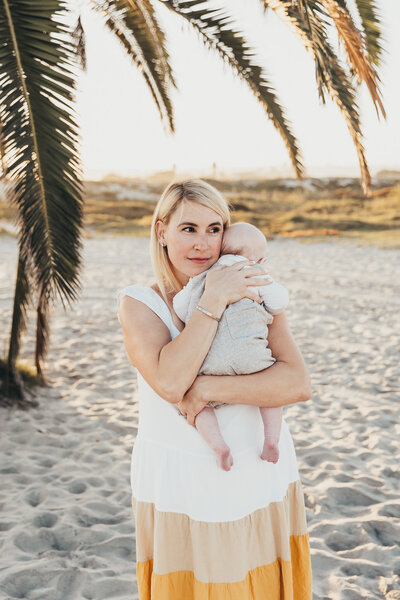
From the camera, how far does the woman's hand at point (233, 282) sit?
162cm

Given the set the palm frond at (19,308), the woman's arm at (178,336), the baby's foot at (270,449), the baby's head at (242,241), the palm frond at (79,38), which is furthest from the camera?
the palm frond at (19,308)

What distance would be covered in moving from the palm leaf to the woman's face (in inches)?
64.3

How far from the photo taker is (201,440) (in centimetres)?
167

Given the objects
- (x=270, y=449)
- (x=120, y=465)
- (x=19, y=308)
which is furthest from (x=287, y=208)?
(x=270, y=449)

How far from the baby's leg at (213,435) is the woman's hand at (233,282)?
33cm

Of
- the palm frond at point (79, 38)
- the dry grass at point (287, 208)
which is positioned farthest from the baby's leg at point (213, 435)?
the dry grass at point (287, 208)

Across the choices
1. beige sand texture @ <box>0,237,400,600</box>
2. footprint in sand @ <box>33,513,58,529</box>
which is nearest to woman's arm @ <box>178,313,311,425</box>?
beige sand texture @ <box>0,237,400,600</box>

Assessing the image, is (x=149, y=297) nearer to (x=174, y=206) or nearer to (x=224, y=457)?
(x=174, y=206)

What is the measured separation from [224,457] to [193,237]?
65cm

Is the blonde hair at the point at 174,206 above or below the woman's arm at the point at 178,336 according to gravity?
above

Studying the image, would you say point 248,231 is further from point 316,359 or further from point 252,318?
point 316,359

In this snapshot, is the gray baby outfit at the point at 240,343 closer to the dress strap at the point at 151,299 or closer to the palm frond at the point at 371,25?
the dress strap at the point at 151,299

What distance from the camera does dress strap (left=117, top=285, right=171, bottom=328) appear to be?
172cm

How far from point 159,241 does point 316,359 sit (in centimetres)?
573
